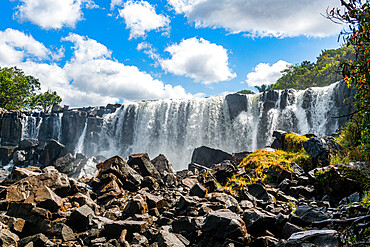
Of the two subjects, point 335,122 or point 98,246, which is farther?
point 335,122

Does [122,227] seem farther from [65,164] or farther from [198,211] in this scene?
[65,164]

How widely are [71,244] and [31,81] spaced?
5649 centimetres

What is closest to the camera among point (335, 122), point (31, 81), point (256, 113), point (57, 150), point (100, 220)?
point (100, 220)

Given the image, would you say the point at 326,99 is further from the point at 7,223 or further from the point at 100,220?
the point at 7,223

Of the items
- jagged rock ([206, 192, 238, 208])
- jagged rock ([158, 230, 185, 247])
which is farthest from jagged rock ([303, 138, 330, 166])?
jagged rock ([158, 230, 185, 247])

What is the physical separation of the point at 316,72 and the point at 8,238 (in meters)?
47.9

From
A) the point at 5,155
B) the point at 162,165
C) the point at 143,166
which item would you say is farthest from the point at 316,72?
the point at 5,155

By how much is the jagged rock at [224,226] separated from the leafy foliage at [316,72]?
4010cm

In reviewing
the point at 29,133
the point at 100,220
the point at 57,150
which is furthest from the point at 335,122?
the point at 29,133

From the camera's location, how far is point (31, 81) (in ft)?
165

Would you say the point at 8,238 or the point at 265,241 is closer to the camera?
the point at 265,241

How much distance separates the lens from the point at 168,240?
4.30 m

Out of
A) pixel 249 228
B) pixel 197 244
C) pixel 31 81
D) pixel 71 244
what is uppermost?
pixel 31 81

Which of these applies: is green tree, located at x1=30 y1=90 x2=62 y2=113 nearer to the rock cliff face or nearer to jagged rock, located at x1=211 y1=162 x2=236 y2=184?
the rock cliff face
